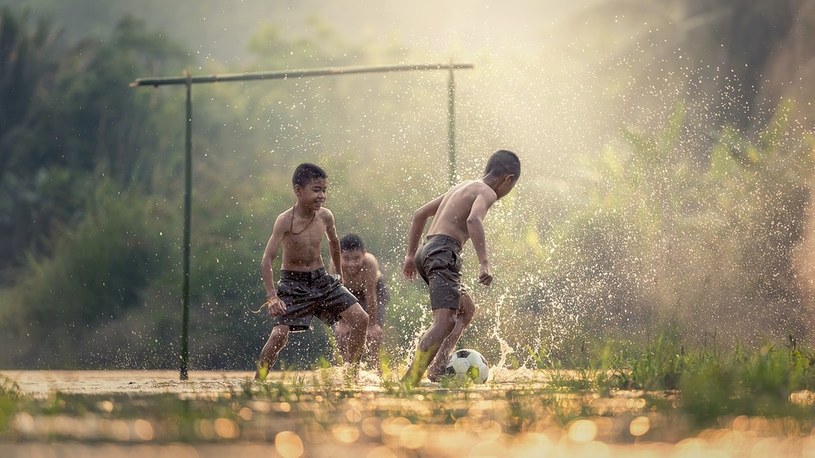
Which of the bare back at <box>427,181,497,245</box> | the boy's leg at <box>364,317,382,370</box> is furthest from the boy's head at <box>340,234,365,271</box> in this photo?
the bare back at <box>427,181,497,245</box>

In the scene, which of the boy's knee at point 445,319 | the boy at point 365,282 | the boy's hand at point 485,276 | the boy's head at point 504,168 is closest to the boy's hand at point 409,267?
the boy's knee at point 445,319

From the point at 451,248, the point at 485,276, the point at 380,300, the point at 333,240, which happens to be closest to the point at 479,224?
the point at 451,248

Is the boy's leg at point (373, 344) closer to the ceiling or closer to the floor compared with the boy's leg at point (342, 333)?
closer to the floor

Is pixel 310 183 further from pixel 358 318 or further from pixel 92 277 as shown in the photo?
pixel 92 277

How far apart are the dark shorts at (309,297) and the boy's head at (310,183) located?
0.54 metres

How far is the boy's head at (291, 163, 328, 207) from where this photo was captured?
1166 centimetres

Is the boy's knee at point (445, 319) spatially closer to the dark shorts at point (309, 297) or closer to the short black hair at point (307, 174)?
the dark shorts at point (309, 297)

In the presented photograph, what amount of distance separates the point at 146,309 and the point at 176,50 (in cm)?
5057

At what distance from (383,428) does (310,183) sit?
576 centimetres

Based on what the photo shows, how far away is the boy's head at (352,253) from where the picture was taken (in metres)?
14.5

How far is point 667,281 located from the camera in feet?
68.7

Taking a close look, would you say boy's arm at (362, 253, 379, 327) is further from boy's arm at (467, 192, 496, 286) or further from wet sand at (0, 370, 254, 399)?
boy's arm at (467, 192, 496, 286)

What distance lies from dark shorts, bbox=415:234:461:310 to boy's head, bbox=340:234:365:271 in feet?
10.2

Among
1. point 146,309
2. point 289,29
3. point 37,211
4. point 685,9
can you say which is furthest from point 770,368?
point 289,29
